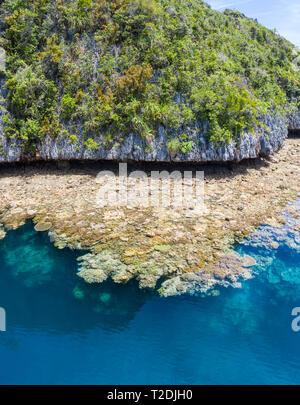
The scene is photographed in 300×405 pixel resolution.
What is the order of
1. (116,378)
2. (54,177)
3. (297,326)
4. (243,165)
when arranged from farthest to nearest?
1. (243,165)
2. (54,177)
3. (297,326)
4. (116,378)

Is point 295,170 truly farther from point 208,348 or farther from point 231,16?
point 231,16

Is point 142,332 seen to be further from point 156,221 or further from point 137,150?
point 137,150

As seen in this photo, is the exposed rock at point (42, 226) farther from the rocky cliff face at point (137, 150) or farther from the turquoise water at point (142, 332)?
the rocky cliff face at point (137, 150)

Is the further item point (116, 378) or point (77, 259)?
point (77, 259)

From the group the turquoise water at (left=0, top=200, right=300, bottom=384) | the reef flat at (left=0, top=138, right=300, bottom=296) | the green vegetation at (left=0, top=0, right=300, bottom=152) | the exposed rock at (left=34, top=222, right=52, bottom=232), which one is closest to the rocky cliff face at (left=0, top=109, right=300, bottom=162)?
the green vegetation at (left=0, top=0, right=300, bottom=152)

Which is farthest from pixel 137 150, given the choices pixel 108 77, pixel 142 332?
pixel 142 332
